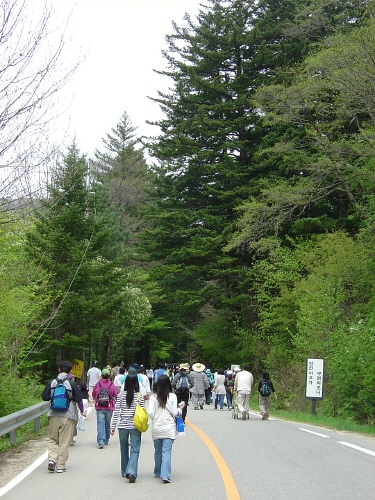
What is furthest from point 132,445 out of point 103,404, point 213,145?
point 213,145

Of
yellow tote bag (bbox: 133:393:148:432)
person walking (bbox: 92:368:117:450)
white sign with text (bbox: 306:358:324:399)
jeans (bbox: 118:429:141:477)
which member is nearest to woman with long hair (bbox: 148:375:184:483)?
yellow tote bag (bbox: 133:393:148:432)

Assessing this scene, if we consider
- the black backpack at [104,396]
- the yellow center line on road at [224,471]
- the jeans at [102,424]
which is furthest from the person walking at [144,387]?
the yellow center line on road at [224,471]

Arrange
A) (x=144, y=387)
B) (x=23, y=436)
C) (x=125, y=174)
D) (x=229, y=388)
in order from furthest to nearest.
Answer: (x=125, y=174) → (x=229, y=388) → (x=23, y=436) → (x=144, y=387)

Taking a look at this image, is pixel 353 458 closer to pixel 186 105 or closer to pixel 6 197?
pixel 6 197

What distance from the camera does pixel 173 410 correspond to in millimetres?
9141

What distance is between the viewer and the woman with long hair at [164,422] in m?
8.96

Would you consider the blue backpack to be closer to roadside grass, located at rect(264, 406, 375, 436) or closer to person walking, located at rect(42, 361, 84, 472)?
person walking, located at rect(42, 361, 84, 472)

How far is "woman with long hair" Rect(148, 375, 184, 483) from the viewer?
896cm

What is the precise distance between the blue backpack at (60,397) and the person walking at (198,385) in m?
14.9

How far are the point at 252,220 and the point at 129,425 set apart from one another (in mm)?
25618

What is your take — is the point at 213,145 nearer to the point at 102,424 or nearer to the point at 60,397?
the point at 102,424

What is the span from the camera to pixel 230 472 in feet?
31.9

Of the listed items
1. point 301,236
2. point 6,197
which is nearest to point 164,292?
point 301,236

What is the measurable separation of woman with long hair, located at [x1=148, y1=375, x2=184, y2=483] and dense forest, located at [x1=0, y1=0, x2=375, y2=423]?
11.2 meters
